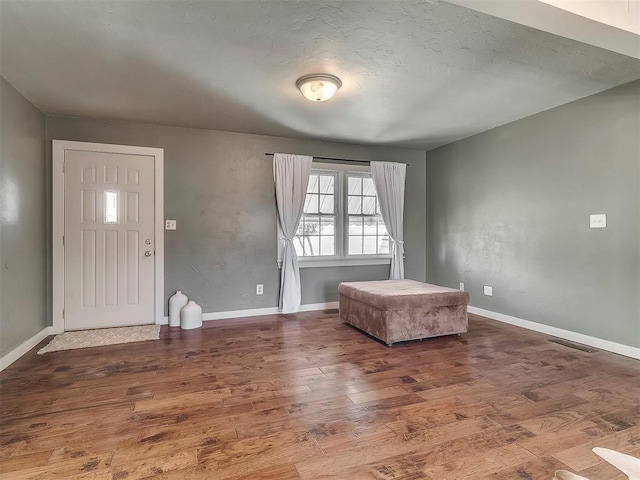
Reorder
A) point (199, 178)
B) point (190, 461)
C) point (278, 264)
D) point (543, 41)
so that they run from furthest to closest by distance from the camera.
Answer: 1. point (278, 264)
2. point (199, 178)
3. point (543, 41)
4. point (190, 461)

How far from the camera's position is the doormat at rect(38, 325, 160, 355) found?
10.6 feet

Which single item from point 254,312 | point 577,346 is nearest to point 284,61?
point 254,312

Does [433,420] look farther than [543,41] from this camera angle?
No

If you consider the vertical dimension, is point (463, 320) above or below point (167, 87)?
below

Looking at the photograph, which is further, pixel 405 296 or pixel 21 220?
pixel 405 296

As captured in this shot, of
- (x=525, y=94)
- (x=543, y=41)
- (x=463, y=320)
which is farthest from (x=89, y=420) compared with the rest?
(x=525, y=94)

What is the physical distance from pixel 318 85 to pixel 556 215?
280 centimetres

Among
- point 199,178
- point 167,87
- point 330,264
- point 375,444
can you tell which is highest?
point 167,87

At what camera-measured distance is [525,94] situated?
3145mm

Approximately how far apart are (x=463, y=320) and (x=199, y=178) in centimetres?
348

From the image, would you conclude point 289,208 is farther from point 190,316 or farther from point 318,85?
point 318,85

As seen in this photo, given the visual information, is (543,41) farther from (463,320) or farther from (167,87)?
(167,87)

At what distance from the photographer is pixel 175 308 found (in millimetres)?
3918

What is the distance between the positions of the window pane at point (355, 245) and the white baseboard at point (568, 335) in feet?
5.92
